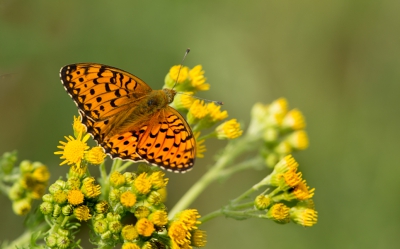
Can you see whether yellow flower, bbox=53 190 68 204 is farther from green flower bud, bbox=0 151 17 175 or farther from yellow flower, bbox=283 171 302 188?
yellow flower, bbox=283 171 302 188

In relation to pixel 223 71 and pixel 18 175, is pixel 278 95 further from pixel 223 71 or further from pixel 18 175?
pixel 18 175

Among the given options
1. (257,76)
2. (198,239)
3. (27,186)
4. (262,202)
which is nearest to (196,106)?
(262,202)

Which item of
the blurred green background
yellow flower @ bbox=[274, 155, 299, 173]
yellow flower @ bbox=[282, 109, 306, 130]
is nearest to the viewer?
yellow flower @ bbox=[274, 155, 299, 173]

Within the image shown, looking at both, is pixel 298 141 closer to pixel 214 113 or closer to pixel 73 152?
pixel 214 113

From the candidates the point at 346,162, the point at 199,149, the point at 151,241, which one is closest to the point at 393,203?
the point at 346,162

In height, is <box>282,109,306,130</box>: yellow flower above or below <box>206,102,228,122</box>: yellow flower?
above

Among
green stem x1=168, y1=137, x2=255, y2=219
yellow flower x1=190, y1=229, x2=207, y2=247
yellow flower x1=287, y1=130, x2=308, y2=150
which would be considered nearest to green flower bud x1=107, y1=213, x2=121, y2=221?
yellow flower x1=190, y1=229, x2=207, y2=247
